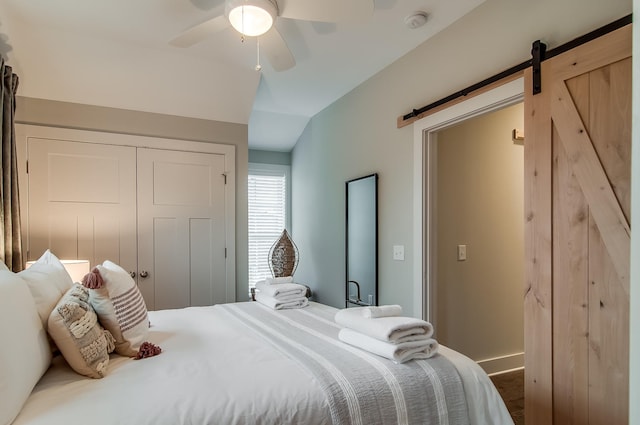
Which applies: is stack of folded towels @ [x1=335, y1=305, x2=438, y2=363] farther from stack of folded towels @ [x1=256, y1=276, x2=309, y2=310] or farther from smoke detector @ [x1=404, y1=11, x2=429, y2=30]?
smoke detector @ [x1=404, y1=11, x2=429, y2=30]

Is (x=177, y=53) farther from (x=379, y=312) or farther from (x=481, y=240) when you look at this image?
(x=481, y=240)

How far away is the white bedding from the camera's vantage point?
1.06m

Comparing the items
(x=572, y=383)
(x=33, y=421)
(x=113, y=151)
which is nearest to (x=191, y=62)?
(x=113, y=151)

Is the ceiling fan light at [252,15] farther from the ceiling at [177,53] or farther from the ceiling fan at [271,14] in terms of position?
the ceiling at [177,53]

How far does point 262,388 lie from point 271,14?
1.67 metres

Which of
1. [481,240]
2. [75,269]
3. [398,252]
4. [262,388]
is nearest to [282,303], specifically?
[398,252]

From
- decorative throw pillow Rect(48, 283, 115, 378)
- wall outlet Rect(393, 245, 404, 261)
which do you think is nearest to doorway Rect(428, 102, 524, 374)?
wall outlet Rect(393, 245, 404, 261)

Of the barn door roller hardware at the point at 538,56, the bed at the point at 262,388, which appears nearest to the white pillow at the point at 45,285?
the bed at the point at 262,388

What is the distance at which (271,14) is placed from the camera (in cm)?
186

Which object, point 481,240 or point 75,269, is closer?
point 75,269

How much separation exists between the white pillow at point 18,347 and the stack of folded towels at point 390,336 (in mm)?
1114

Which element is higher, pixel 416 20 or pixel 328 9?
pixel 416 20

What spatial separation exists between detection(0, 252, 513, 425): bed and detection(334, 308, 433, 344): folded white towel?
0.29ft

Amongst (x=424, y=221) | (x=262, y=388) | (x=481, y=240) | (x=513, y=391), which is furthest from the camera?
(x=481, y=240)
